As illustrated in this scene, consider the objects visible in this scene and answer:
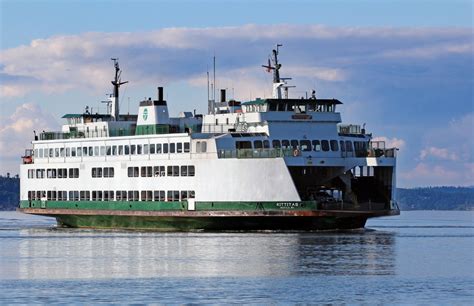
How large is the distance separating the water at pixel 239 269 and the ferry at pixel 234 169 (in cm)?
143

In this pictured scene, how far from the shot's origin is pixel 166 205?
7388 centimetres

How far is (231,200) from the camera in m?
69.2

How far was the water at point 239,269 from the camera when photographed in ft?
134

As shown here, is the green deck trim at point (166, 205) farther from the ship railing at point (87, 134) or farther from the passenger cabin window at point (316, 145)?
the passenger cabin window at point (316, 145)

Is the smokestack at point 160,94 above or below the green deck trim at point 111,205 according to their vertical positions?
above

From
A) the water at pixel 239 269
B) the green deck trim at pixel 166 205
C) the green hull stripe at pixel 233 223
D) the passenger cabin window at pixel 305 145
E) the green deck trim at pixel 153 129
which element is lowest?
the water at pixel 239 269

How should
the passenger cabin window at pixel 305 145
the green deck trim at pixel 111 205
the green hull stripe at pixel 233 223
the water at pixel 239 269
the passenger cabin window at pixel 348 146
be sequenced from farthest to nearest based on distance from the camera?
the green deck trim at pixel 111 205, the passenger cabin window at pixel 348 146, the passenger cabin window at pixel 305 145, the green hull stripe at pixel 233 223, the water at pixel 239 269

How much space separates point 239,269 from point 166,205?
81.5ft

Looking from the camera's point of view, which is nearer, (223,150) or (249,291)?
(249,291)

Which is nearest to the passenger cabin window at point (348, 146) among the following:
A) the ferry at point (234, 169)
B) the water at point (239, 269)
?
the ferry at point (234, 169)

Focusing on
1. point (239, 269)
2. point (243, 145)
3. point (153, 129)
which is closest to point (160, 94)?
→ point (153, 129)

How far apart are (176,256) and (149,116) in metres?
21.6

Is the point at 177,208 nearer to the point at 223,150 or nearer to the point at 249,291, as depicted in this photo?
the point at 223,150

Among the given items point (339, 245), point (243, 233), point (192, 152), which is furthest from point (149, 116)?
point (339, 245)
